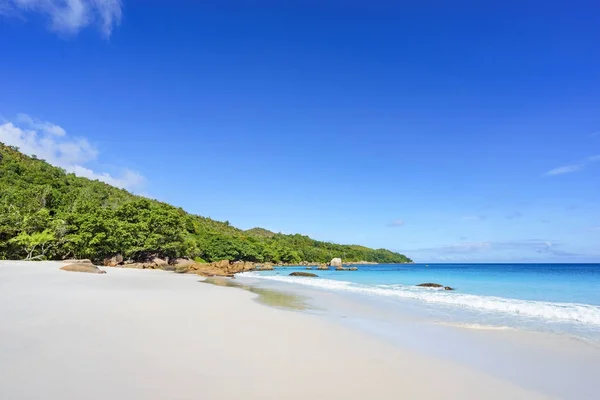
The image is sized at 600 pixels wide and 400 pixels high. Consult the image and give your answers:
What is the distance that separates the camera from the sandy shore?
13.3 feet

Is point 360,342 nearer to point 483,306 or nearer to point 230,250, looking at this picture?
point 483,306

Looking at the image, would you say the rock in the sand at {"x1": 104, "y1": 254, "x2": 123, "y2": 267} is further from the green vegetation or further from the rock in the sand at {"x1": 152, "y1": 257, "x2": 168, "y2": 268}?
the rock in the sand at {"x1": 152, "y1": 257, "x2": 168, "y2": 268}

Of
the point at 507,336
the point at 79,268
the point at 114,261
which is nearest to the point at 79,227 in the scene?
the point at 114,261

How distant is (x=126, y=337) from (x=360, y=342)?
4569mm

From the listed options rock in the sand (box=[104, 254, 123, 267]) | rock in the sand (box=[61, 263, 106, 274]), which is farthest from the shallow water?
rock in the sand (box=[104, 254, 123, 267])

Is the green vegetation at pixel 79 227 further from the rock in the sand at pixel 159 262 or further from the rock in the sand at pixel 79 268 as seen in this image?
the rock in the sand at pixel 79 268

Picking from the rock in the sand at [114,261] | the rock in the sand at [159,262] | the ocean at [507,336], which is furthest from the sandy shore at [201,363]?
the rock in the sand at [159,262]

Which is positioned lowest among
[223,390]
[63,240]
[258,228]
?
[223,390]

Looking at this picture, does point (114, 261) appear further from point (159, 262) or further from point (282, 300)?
point (282, 300)

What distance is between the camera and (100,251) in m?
45.8

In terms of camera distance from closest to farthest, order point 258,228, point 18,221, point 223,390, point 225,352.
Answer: point 223,390 → point 225,352 → point 18,221 → point 258,228

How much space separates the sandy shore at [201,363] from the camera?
4043 millimetres

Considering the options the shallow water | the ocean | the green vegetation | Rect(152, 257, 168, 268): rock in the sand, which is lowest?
the shallow water

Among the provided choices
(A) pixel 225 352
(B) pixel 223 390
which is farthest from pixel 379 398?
(A) pixel 225 352
